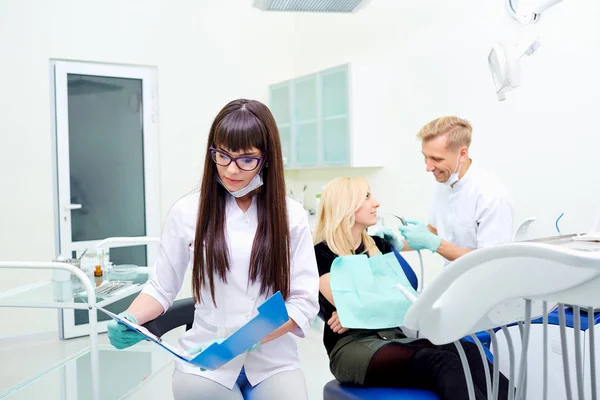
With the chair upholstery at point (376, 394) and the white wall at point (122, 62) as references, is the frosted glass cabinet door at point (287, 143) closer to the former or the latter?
the white wall at point (122, 62)

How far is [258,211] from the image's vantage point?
5.19ft

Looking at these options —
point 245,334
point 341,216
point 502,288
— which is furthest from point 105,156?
point 502,288

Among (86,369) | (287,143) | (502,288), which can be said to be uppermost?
(287,143)

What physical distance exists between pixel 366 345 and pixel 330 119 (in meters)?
2.67

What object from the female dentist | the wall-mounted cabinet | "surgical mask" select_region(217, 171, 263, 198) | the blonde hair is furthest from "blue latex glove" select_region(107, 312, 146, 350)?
the wall-mounted cabinet

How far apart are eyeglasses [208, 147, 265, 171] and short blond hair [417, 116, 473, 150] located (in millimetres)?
1290

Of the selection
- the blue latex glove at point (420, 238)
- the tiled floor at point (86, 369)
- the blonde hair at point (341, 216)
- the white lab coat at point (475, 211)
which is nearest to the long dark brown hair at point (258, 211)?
the blonde hair at point (341, 216)

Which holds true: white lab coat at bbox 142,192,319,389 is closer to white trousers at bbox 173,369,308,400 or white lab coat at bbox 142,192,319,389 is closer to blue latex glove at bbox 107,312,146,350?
white trousers at bbox 173,369,308,400

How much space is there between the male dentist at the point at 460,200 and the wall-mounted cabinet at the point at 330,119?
1.50 metres

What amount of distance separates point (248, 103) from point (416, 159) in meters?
2.51

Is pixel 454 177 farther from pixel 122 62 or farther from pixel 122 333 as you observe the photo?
pixel 122 62

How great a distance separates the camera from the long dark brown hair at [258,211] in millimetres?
1496

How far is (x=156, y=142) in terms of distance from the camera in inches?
180

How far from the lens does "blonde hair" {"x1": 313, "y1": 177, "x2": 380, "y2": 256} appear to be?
7.07 feet
